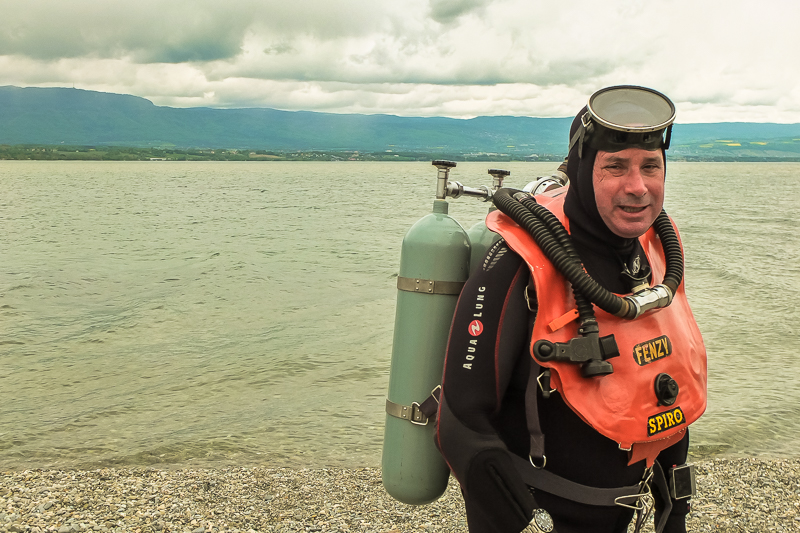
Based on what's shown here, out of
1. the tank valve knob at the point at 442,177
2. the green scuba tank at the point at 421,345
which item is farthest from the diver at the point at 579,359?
the tank valve knob at the point at 442,177

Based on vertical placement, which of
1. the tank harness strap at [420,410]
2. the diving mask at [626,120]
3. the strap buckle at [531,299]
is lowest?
the tank harness strap at [420,410]

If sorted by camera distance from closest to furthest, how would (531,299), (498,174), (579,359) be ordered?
(579,359) → (531,299) → (498,174)

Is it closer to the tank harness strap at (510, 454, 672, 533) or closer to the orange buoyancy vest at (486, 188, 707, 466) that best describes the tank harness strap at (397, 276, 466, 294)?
the orange buoyancy vest at (486, 188, 707, 466)

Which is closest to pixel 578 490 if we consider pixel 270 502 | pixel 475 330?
pixel 475 330

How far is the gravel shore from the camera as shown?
4.69m

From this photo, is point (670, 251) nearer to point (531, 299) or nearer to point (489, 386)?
point (531, 299)

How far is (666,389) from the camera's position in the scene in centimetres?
222

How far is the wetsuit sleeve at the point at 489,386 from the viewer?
214 cm

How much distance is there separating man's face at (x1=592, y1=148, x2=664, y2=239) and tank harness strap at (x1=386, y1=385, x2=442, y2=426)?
114 cm

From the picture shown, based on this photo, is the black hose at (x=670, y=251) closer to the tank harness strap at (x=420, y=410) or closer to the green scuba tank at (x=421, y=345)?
the green scuba tank at (x=421, y=345)

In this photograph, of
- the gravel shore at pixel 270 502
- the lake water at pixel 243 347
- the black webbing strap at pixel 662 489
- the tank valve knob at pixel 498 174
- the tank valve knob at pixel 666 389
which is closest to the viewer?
the tank valve knob at pixel 666 389

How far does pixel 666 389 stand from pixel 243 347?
32.2 ft

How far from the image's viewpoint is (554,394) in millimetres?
2254

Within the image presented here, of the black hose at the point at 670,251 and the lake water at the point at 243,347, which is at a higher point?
the black hose at the point at 670,251
